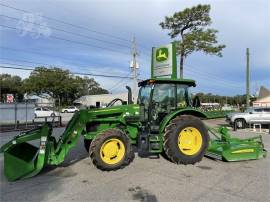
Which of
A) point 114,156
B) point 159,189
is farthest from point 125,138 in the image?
point 159,189

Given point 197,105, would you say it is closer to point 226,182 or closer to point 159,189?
point 226,182

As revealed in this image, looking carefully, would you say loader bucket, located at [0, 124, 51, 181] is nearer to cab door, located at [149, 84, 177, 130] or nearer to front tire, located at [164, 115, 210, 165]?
cab door, located at [149, 84, 177, 130]

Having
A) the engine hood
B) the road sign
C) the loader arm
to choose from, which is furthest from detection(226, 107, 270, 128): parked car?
the loader arm

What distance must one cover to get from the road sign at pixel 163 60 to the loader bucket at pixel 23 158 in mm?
13035

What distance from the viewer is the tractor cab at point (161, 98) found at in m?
7.75

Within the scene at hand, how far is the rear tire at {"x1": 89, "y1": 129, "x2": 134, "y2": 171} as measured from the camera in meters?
6.55

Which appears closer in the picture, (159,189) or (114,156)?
(159,189)

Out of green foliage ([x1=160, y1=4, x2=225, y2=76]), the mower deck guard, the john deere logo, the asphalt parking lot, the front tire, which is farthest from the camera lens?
green foliage ([x1=160, y1=4, x2=225, y2=76])

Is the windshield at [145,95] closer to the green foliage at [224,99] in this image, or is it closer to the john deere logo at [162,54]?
the john deere logo at [162,54]

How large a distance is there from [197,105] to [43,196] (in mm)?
4890

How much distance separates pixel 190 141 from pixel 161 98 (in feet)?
4.55

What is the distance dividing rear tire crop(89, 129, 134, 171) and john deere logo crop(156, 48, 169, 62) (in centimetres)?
1363

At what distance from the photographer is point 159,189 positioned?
5.52 meters

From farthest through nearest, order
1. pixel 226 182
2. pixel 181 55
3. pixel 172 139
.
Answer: pixel 181 55
pixel 172 139
pixel 226 182
